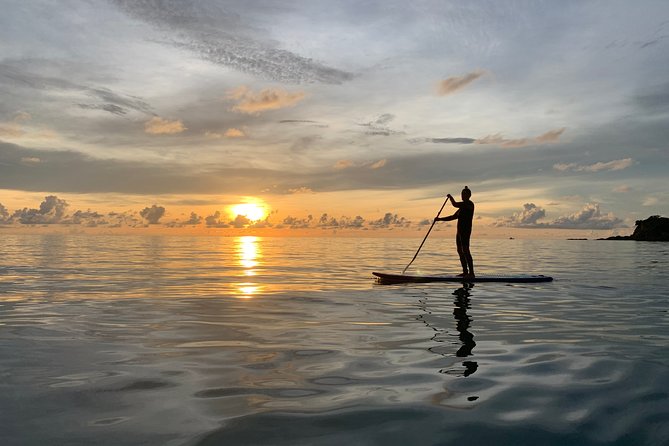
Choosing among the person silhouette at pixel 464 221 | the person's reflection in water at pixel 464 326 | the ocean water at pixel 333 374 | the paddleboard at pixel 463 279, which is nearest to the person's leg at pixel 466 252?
the person silhouette at pixel 464 221

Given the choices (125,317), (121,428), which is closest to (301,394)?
(121,428)

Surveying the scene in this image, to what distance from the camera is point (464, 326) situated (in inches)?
360

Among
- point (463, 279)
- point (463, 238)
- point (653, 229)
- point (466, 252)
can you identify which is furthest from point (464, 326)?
point (653, 229)

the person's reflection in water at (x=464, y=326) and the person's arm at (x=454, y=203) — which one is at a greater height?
the person's arm at (x=454, y=203)

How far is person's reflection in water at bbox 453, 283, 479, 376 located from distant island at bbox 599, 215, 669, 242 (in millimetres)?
191276

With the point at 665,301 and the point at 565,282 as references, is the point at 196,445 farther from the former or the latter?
the point at 565,282

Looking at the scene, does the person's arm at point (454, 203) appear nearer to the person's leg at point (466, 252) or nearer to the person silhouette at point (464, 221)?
the person silhouette at point (464, 221)

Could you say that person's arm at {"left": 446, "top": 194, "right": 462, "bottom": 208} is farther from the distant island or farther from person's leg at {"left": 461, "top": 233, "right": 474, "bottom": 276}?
the distant island

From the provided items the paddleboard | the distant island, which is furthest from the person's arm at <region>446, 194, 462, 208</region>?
the distant island

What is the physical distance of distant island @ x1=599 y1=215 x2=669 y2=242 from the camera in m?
171

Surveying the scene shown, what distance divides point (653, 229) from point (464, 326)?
666 ft

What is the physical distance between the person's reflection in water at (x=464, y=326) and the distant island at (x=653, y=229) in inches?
7531

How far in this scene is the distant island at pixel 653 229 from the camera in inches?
6718

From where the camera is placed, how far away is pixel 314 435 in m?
4.03
